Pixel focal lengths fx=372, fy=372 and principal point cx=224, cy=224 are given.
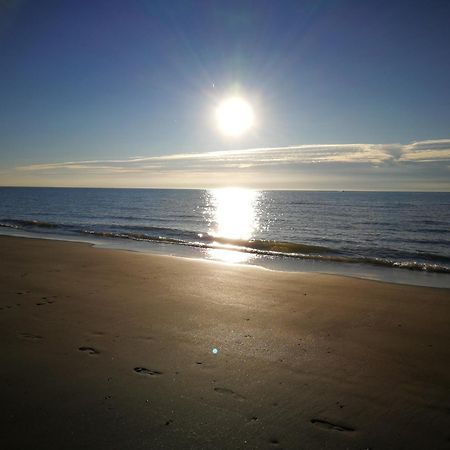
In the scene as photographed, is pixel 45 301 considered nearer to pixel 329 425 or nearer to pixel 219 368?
pixel 219 368

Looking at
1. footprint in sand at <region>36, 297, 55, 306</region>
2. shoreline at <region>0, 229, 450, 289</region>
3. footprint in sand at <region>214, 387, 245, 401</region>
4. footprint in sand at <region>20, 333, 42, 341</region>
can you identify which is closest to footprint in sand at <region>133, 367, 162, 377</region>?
footprint in sand at <region>214, 387, 245, 401</region>

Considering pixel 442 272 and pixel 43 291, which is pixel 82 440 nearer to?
pixel 43 291

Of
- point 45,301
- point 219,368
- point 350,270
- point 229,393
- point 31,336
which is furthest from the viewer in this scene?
point 350,270

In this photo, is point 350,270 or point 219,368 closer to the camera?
point 219,368

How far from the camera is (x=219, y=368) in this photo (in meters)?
5.05

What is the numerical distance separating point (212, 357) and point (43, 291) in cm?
537

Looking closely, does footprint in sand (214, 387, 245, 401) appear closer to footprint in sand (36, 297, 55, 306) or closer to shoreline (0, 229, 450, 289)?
footprint in sand (36, 297, 55, 306)

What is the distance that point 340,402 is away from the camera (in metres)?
4.32

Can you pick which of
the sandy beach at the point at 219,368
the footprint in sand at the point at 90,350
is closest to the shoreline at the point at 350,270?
the sandy beach at the point at 219,368

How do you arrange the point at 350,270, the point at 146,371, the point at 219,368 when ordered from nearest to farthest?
the point at 146,371 < the point at 219,368 < the point at 350,270

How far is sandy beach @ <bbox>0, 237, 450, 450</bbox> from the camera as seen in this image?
3.70 m

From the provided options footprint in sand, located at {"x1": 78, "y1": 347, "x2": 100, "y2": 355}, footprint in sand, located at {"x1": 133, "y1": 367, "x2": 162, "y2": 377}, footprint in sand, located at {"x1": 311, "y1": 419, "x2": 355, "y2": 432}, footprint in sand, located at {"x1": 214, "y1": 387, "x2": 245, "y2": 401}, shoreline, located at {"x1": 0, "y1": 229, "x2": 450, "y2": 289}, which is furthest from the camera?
shoreline, located at {"x1": 0, "y1": 229, "x2": 450, "y2": 289}

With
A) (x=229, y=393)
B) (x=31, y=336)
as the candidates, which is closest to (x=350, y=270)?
(x=229, y=393)

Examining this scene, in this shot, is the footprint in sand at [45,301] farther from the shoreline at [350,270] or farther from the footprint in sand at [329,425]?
the shoreline at [350,270]
